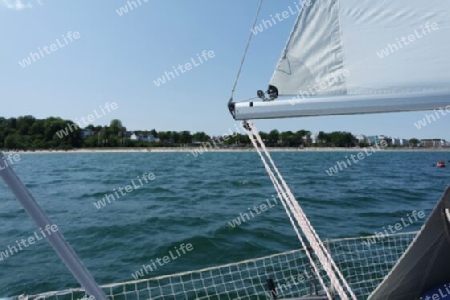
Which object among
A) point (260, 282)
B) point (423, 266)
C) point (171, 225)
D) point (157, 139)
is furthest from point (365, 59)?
point (157, 139)

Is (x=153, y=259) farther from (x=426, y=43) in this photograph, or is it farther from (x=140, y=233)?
(x=426, y=43)

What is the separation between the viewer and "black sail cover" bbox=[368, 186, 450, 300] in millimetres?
2213

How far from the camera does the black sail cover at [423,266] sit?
87.1 inches

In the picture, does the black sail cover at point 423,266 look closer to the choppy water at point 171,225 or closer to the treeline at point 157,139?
the choppy water at point 171,225

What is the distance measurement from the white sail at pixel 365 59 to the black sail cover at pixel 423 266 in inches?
35.7

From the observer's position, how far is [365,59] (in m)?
1.96

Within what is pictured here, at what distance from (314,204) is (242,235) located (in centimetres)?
466

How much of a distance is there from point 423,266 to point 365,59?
170cm

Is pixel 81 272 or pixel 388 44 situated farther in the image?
pixel 388 44

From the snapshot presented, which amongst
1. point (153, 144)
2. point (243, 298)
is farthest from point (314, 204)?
point (153, 144)

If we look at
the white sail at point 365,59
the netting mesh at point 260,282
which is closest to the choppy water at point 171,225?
the netting mesh at point 260,282

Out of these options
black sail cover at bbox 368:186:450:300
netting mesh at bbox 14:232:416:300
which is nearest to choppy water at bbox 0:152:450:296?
netting mesh at bbox 14:232:416:300

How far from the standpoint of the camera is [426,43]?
1.86 m

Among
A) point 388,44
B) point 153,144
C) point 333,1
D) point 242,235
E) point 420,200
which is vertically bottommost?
point 153,144
